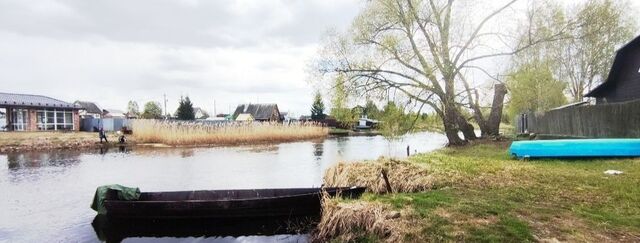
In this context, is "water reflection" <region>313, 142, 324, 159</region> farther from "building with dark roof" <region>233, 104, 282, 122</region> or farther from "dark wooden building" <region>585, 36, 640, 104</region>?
"building with dark roof" <region>233, 104, 282, 122</region>

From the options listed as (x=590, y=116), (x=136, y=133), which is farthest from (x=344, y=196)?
(x=136, y=133)

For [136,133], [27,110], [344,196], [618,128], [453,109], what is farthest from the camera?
[27,110]

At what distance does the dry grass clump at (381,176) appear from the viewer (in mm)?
8609

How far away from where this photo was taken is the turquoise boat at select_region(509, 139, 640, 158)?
1141cm

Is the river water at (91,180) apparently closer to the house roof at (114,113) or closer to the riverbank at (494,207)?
the riverbank at (494,207)

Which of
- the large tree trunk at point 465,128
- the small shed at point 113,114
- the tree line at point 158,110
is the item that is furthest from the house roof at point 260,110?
the large tree trunk at point 465,128

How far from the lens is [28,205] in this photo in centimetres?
1124

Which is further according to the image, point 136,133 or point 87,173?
point 136,133

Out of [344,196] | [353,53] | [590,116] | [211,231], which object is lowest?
[211,231]

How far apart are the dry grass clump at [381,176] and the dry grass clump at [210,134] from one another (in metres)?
25.0

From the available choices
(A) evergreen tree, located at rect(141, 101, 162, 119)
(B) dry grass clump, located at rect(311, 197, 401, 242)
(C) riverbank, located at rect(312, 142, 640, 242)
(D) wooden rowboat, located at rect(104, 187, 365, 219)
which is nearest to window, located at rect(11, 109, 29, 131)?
(D) wooden rowboat, located at rect(104, 187, 365, 219)

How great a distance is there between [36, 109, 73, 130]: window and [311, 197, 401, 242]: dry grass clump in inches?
1740

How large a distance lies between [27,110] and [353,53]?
3575 cm

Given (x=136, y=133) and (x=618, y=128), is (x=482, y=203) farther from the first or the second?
(x=136, y=133)
